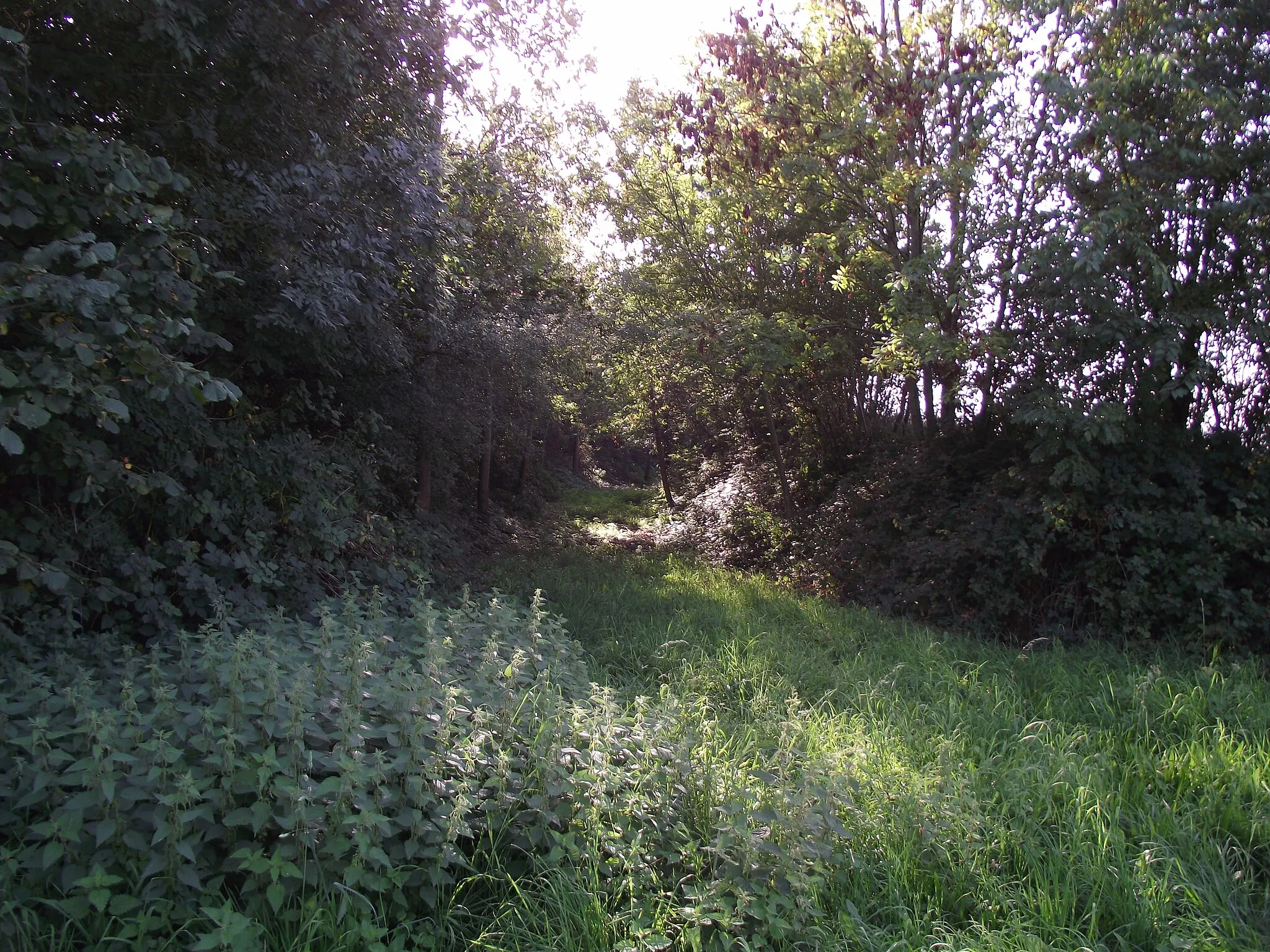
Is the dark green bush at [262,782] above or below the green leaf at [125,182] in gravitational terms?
below

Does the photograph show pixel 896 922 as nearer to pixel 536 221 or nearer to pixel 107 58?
pixel 107 58

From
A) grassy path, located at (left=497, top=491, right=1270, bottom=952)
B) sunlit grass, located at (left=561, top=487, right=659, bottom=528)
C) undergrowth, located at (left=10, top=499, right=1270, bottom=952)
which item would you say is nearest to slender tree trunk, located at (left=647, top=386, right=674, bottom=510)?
sunlit grass, located at (left=561, top=487, right=659, bottom=528)

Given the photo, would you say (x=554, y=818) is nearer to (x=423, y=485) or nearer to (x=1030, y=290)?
(x=1030, y=290)

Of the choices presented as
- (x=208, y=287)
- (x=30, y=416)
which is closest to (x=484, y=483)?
(x=208, y=287)

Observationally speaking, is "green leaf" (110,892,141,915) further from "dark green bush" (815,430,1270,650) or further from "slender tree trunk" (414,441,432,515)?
"slender tree trunk" (414,441,432,515)

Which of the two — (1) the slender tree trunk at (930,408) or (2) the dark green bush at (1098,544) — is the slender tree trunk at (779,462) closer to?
(1) the slender tree trunk at (930,408)

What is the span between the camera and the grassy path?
2670 millimetres

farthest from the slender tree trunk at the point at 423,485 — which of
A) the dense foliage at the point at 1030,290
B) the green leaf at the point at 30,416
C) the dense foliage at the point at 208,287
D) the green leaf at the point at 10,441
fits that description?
the green leaf at the point at 10,441

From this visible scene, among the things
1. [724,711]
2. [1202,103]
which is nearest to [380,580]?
[724,711]

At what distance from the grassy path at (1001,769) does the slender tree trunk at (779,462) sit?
5554 millimetres

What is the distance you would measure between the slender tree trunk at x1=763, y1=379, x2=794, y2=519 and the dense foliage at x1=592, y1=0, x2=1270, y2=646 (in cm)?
120

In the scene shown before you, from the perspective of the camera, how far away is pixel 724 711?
474 cm

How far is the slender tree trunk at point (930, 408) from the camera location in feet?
31.6

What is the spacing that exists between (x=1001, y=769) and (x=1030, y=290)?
204 inches
